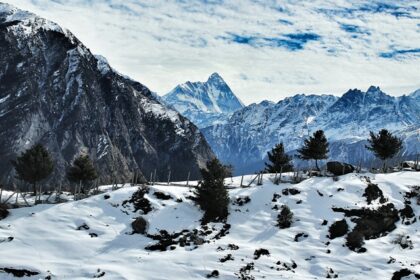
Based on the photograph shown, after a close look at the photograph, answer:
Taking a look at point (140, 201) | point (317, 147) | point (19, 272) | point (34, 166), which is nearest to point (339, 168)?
point (317, 147)

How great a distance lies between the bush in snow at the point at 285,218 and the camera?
55812 mm

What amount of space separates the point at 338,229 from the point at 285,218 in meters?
5.57

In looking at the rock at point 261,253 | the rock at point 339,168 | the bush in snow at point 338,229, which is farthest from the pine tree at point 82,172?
the bush in snow at point 338,229

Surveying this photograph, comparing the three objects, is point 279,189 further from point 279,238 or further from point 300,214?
point 279,238

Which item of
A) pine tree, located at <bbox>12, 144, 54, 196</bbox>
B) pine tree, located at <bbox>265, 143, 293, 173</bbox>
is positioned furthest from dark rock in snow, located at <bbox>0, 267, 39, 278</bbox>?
pine tree, located at <bbox>265, 143, 293, 173</bbox>

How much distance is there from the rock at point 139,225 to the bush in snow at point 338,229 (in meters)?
18.5

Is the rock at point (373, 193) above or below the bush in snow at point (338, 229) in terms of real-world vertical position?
above

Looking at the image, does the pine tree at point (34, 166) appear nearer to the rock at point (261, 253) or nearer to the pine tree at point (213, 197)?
the pine tree at point (213, 197)

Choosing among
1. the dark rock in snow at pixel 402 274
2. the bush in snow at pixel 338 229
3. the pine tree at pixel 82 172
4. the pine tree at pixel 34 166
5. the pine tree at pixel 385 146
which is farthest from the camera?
the pine tree at pixel 385 146

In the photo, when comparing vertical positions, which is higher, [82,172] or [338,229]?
[82,172]

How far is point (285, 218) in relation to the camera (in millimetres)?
56156

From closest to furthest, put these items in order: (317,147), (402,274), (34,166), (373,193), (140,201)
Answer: (402,274), (140,201), (373,193), (34,166), (317,147)

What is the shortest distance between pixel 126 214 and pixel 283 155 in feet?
106

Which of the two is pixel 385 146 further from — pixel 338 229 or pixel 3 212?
pixel 3 212
